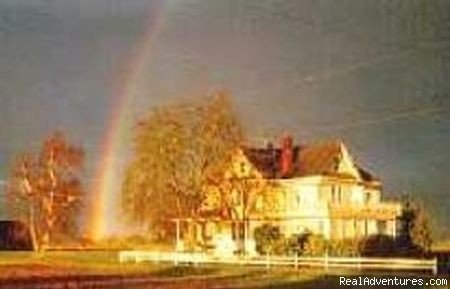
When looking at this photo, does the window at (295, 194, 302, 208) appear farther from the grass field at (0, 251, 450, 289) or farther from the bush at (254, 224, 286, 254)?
the grass field at (0, 251, 450, 289)

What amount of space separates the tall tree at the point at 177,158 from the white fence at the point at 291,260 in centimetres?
25

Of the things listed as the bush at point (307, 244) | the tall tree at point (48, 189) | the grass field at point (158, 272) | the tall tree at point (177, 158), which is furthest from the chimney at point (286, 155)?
the tall tree at point (48, 189)

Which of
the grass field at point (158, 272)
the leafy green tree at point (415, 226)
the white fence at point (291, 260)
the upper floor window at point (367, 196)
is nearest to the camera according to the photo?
the grass field at point (158, 272)

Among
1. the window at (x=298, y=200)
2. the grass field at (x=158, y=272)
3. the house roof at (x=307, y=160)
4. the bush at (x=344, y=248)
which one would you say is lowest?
the grass field at (x=158, y=272)

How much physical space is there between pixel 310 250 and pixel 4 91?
2.65 m

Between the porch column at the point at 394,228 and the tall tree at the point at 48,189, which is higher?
the tall tree at the point at 48,189

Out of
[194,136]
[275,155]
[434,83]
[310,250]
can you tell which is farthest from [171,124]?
[434,83]

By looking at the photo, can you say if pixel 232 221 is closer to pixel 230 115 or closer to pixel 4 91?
pixel 230 115

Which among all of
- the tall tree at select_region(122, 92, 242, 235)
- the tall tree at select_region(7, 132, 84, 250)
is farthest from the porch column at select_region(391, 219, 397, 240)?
the tall tree at select_region(7, 132, 84, 250)

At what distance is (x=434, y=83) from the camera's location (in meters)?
8.37

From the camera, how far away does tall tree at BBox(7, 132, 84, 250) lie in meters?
7.13

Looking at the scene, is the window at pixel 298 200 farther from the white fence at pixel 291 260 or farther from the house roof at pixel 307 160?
the white fence at pixel 291 260

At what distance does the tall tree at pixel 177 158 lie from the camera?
751 centimetres

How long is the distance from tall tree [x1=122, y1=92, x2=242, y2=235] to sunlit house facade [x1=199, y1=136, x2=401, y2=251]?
0.19 metres
